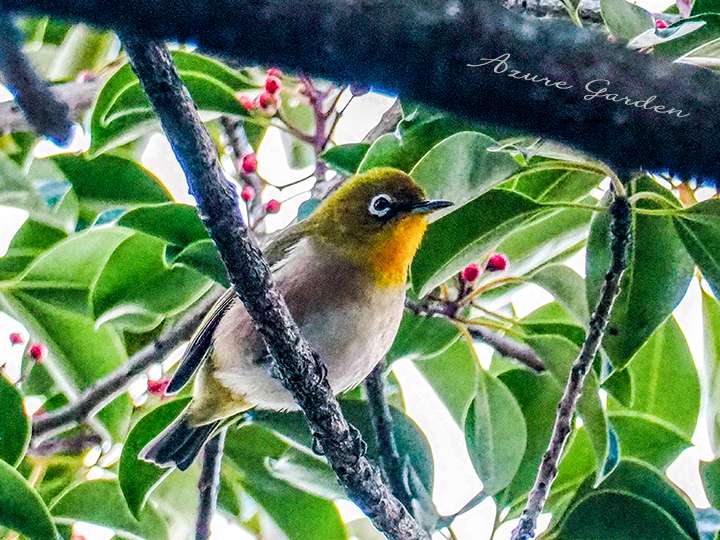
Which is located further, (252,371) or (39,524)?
(252,371)

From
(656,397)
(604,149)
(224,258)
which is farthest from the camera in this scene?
(656,397)

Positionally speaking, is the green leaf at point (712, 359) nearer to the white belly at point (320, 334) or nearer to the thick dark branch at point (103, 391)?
the white belly at point (320, 334)

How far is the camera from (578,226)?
79.0 inches

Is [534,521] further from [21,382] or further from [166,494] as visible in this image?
[21,382]

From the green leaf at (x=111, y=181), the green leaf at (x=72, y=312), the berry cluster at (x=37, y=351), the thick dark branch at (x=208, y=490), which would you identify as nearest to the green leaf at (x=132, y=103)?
the green leaf at (x=111, y=181)

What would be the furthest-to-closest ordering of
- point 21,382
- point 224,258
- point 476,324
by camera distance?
point 21,382, point 476,324, point 224,258

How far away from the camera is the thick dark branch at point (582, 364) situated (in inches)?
63.2

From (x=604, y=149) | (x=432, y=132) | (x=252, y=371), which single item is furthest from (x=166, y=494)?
(x=604, y=149)

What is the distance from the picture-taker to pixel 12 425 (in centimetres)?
189

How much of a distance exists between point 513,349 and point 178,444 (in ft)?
2.25

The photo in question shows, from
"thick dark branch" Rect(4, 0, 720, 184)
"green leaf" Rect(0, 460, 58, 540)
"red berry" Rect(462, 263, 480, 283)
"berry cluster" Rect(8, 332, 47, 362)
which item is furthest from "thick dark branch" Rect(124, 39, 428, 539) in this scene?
"berry cluster" Rect(8, 332, 47, 362)

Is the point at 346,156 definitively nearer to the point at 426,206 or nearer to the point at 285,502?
the point at 426,206

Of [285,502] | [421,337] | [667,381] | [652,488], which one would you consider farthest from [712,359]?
[285,502]

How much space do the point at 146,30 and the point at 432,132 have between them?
1214mm
